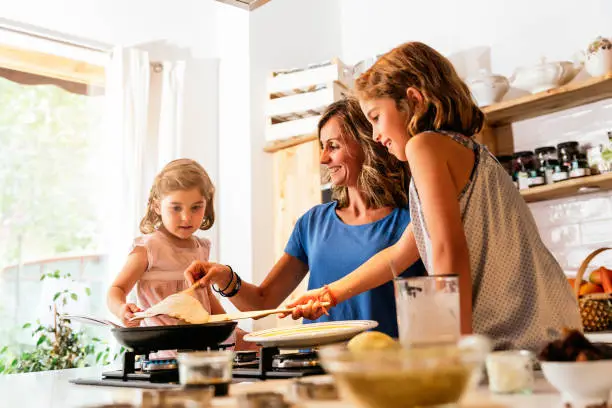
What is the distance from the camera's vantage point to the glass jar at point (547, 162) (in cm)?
289

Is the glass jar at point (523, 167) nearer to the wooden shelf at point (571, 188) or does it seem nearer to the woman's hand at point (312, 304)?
the wooden shelf at point (571, 188)

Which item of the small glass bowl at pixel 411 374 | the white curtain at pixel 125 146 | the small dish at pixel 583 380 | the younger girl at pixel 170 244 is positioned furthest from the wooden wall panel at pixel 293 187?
the small glass bowl at pixel 411 374

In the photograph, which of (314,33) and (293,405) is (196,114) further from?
(293,405)

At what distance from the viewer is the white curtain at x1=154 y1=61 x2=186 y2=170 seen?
12.7 feet

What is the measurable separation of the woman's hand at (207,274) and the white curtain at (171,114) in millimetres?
2043

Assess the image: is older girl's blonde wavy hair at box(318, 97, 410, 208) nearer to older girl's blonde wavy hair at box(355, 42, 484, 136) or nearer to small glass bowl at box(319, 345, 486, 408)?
older girl's blonde wavy hair at box(355, 42, 484, 136)

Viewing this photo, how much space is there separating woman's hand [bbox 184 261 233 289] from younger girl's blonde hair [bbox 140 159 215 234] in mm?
448

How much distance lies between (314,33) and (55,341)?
250 centimetres

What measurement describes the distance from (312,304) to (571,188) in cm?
179

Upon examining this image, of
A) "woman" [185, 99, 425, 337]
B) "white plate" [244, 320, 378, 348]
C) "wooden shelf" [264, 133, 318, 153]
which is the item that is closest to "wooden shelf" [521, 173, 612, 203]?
"woman" [185, 99, 425, 337]

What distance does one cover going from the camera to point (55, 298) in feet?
11.6

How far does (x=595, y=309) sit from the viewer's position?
97.7 inches

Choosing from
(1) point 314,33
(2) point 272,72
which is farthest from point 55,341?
(1) point 314,33

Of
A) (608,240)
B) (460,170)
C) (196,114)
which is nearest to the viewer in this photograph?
(460,170)
